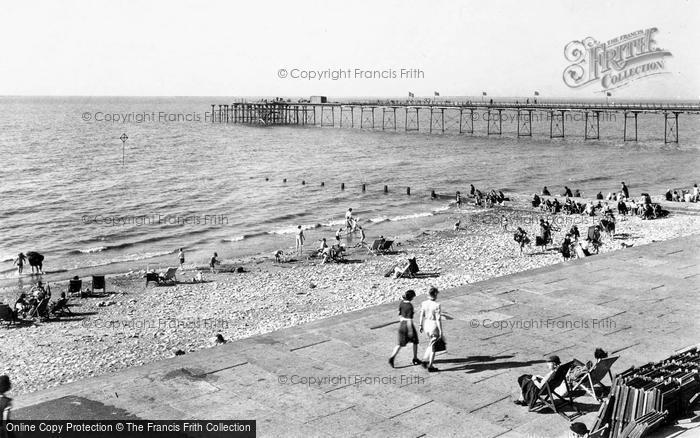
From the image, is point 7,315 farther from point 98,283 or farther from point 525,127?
point 525,127

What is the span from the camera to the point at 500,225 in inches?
1296

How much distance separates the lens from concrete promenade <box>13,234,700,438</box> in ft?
25.6

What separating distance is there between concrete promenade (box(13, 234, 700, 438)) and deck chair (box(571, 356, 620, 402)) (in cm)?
16

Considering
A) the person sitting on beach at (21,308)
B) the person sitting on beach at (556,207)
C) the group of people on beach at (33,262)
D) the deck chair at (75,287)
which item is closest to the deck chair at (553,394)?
the person sitting on beach at (21,308)

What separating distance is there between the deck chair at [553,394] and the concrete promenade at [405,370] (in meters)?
0.18

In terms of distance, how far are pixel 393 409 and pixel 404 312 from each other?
1.66 meters

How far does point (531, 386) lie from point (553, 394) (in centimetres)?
35

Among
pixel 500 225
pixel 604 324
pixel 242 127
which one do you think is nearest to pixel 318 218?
pixel 500 225

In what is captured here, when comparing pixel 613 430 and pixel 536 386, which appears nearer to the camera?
pixel 613 430

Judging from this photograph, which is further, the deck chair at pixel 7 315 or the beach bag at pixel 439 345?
the deck chair at pixel 7 315

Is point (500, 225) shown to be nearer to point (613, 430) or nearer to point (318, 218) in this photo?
point (318, 218)

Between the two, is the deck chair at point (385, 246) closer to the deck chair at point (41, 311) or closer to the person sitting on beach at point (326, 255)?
the person sitting on beach at point (326, 255)

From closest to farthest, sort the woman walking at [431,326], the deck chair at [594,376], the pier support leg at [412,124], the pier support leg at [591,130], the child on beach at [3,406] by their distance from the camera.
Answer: the child on beach at [3,406] < the deck chair at [594,376] < the woman walking at [431,326] < the pier support leg at [591,130] < the pier support leg at [412,124]

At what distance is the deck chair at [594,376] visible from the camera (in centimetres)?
827
